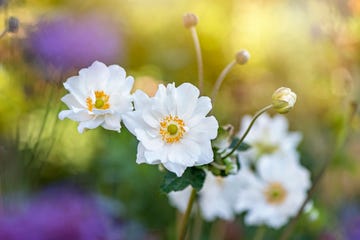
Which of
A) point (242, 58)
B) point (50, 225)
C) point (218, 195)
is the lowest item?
point (218, 195)

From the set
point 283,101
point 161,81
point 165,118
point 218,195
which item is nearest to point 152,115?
point 165,118

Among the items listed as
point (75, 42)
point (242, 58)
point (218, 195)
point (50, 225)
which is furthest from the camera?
point (75, 42)

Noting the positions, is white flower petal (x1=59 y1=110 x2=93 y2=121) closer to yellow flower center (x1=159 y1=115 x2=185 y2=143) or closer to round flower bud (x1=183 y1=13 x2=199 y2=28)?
yellow flower center (x1=159 y1=115 x2=185 y2=143)

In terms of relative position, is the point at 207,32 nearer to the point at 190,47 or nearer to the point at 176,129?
the point at 190,47

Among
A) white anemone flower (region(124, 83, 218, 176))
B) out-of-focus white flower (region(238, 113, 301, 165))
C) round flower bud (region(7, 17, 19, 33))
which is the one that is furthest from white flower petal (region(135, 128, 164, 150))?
out-of-focus white flower (region(238, 113, 301, 165))

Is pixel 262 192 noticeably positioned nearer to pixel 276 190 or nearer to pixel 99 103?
pixel 276 190

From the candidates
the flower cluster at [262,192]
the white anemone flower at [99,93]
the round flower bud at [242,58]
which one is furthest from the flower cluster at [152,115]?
the flower cluster at [262,192]
